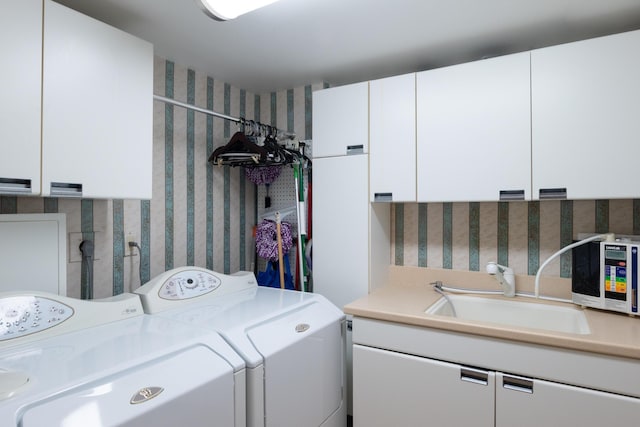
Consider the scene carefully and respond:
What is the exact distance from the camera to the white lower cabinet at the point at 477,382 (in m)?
1.44

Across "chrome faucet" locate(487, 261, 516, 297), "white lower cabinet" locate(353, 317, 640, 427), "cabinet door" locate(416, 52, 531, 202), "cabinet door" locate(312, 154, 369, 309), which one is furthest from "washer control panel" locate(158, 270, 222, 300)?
"chrome faucet" locate(487, 261, 516, 297)

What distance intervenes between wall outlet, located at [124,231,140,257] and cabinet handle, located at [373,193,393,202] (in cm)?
139

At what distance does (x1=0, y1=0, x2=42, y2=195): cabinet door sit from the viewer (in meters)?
1.27

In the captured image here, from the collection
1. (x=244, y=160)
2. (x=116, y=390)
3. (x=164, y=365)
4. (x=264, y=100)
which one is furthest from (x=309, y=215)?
(x=116, y=390)

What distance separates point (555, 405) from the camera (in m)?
1.51

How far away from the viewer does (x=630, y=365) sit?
1.39 meters

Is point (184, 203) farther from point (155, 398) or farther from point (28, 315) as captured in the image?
point (155, 398)

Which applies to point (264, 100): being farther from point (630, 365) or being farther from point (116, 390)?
point (630, 365)

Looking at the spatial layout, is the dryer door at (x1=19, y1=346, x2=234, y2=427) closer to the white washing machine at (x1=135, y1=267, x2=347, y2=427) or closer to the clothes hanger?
the white washing machine at (x1=135, y1=267, x2=347, y2=427)

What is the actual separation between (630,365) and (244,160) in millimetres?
2090

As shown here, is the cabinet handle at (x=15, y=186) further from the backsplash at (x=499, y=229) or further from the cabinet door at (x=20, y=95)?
the backsplash at (x=499, y=229)

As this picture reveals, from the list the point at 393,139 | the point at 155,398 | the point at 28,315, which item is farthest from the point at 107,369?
the point at 393,139

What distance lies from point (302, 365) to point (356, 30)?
165cm

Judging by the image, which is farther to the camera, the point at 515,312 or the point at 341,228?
the point at 341,228
